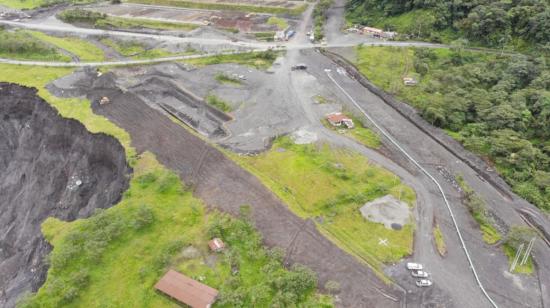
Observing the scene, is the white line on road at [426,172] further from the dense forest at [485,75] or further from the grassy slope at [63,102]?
the grassy slope at [63,102]

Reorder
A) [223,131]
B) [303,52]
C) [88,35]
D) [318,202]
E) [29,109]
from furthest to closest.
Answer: [88,35] < [303,52] < [29,109] < [223,131] < [318,202]

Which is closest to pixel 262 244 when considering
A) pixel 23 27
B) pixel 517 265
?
pixel 517 265

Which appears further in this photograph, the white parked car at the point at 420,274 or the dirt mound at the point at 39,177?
the dirt mound at the point at 39,177

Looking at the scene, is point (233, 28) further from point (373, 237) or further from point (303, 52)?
point (373, 237)

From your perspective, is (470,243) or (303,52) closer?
(470,243)

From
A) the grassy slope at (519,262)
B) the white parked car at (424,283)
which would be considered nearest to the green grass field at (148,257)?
the white parked car at (424,283)

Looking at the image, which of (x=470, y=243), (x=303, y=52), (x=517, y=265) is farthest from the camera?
(x=303, y=52)

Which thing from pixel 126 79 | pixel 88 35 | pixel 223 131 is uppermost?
pixel 88 35
